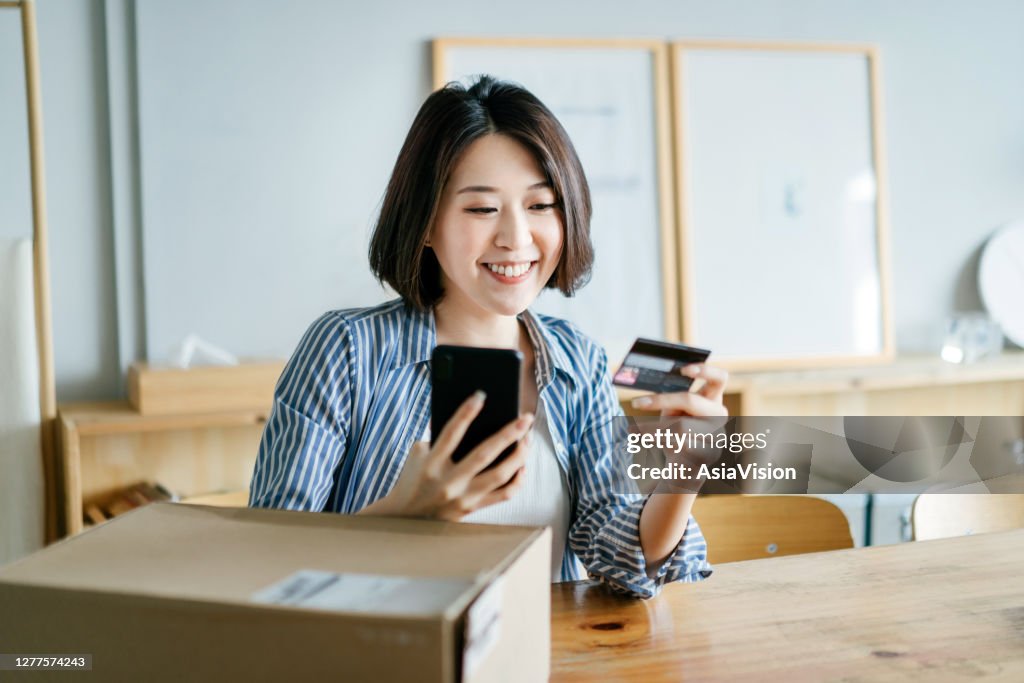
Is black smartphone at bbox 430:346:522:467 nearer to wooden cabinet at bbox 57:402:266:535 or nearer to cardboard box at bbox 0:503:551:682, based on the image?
cardboard box at bbox 0:503:551:682

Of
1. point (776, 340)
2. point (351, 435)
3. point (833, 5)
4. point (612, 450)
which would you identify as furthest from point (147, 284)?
point (833, 5)

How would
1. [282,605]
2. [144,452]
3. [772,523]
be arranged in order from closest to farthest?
[282,605] → [772,523] → [144,452]

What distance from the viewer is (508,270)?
1.34 m

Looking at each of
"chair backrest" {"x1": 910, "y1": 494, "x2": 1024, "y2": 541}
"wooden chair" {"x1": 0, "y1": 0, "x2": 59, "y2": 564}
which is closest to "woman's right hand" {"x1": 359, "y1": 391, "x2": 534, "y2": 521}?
"chair backrest" {"x1": 910, "y1": 494, "x2": 1024, "y2": 541}

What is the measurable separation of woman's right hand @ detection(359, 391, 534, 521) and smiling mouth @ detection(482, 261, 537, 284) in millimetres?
408

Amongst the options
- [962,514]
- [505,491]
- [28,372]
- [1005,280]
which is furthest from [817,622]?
[1005,280]

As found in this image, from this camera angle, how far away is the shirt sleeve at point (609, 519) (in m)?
1.19

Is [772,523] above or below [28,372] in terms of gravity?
below

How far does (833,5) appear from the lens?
2.98 m

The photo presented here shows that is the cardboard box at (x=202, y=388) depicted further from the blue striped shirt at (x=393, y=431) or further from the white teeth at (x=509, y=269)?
the white teeth at (x=509, y=269)

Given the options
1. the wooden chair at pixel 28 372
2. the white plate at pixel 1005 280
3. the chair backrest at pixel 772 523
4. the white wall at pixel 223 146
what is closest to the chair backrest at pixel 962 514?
the chair backrest at pixel 772 523

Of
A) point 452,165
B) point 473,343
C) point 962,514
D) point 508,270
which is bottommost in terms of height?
point 962,514

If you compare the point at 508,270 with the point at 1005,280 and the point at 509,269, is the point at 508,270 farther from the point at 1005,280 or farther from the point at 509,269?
the point at 1005,280

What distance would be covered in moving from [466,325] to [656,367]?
1.24ft
